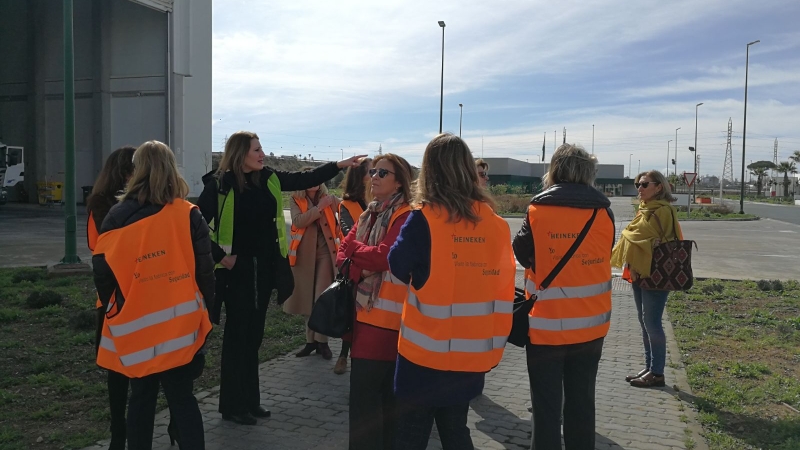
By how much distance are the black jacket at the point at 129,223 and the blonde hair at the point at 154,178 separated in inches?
1.9

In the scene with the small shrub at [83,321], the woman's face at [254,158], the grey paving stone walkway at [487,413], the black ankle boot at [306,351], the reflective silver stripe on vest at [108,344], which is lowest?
the grey paving stone walkway at [487,413]

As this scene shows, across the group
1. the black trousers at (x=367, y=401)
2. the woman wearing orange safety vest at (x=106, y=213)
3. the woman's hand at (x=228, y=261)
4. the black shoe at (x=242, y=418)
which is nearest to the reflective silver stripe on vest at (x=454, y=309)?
the black trousers at (x=367, y=401)

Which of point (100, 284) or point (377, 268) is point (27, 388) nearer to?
point (100, 284)

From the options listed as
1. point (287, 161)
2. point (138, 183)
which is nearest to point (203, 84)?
point (138, 183)

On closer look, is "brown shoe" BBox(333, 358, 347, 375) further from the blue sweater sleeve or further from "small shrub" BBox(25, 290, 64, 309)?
"small shrub" BBox(25, 290, 64, 309)

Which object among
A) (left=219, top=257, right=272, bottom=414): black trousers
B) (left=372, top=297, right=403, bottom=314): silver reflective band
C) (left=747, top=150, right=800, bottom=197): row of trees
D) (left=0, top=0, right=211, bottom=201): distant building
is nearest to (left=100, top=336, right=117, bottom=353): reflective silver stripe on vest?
(left=219, top=257, right=272, bottom=414): black trousers

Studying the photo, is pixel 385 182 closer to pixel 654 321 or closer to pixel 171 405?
pixel 171 405

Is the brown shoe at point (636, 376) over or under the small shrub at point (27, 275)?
under

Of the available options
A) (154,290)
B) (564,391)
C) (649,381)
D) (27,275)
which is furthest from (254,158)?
(27,275)

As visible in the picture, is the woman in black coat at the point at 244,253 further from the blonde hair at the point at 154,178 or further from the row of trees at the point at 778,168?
the row of trees at the point at 778,168

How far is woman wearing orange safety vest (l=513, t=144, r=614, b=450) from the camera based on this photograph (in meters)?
3.79

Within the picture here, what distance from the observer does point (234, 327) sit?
194 inches

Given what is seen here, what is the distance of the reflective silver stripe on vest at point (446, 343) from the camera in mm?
3213

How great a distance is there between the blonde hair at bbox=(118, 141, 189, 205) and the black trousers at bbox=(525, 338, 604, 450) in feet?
7.39
